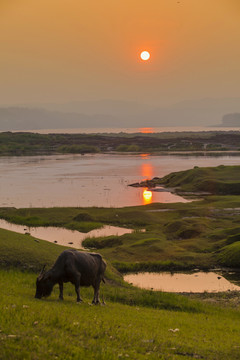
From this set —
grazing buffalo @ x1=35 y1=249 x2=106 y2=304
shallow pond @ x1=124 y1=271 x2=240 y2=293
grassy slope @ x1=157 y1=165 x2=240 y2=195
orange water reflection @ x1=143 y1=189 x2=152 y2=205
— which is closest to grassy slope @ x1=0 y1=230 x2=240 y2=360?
grazing buffalo @ x1=35 y1=249 x2=106 y2=304

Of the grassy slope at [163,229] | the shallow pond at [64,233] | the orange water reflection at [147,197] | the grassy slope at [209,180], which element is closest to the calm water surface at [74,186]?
the orange water reflection at [147,197]

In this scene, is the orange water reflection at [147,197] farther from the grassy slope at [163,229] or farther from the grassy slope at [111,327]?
the grassy slope at [111,327]

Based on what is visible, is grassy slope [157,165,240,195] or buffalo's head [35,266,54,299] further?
grassy slope [157,165,240,195]

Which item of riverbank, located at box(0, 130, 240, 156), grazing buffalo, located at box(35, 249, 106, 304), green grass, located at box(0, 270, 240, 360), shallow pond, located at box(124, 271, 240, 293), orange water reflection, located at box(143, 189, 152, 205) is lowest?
shallow pond, located at box(124, 271, 240, 293)

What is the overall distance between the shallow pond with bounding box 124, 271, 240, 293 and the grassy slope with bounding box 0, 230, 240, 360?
228 inches

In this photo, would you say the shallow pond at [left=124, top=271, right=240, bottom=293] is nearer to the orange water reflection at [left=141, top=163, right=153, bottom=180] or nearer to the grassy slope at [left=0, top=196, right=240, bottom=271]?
the grassy slope at [left=0, top=196, right=240, bottom=271]

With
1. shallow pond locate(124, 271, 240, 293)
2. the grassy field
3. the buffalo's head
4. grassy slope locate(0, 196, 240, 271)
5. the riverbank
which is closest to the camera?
the grassy field

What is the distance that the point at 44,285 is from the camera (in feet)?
51.6

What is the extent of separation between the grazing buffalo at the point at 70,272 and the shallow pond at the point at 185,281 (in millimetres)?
11320

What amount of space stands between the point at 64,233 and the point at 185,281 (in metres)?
16.5

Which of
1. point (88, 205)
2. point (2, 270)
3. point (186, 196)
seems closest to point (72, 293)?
point (2, 270)

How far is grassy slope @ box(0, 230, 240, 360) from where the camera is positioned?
34.9 ft

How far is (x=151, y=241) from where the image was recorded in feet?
117

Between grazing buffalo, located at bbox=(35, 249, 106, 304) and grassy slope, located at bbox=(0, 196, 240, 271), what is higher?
grazing buffalo, located at bbox=(35, 249, 106, 304)
